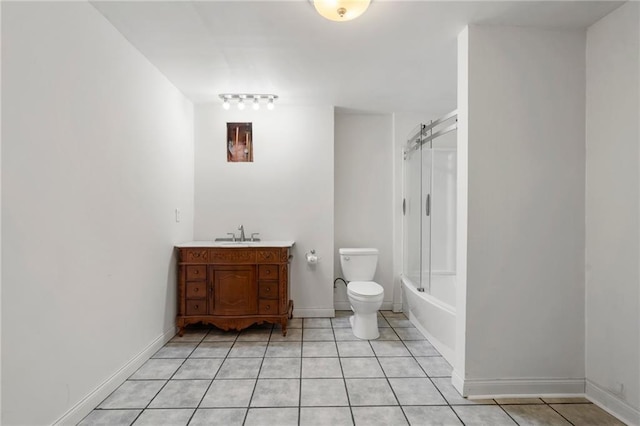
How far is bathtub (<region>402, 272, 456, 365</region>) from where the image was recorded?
230 cm

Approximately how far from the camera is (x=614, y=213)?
174 cm

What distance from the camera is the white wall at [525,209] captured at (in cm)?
188

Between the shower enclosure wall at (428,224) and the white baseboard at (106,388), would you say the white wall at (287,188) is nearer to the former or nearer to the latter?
the shower enclosure wall at (428,224)

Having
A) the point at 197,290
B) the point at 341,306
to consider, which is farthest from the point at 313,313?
the point at 197,290

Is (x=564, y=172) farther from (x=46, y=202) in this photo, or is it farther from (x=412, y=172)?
(x=46, y=202)

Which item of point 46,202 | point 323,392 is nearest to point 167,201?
point 46,202

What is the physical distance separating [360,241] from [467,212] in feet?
5.86

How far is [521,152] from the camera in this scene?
6.23ft

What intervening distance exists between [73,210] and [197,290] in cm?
140

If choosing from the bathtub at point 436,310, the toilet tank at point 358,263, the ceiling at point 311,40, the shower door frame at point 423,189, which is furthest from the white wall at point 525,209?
the toilet tank at point 358,263

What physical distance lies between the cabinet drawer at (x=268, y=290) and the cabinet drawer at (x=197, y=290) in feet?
1.62

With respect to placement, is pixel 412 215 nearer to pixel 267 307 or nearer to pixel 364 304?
pixel 364 304

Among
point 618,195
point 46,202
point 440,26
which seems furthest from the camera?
point 440,26

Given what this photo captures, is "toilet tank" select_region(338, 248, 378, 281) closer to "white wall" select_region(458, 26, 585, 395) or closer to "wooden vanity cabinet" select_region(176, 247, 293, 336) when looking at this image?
"wooden vanity cabinet" select_region(176, 247, 293, 336)
